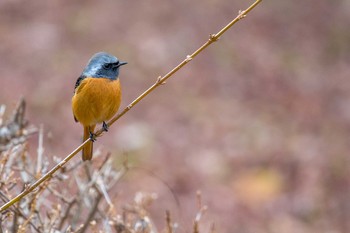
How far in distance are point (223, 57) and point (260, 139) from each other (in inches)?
92.5

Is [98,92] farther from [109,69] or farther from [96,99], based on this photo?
[109,69]

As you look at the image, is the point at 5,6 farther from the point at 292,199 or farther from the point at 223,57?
the point at 292,199

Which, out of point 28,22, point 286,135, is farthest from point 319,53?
point 28,22

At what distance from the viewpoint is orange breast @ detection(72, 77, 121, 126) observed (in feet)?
13.3

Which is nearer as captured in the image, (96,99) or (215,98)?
(96,99)

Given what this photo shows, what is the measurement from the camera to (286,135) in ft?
34.9

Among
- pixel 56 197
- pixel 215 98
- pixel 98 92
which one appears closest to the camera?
pixel 56 197

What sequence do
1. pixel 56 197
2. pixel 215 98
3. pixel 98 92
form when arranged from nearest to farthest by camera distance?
pixel 56 197 < pixel 98 92 < pixel 215 98

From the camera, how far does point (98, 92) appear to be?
161 inches

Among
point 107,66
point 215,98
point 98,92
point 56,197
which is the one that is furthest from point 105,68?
point 215,98

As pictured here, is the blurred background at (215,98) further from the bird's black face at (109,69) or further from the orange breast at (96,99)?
the bird's black face at (109,69)

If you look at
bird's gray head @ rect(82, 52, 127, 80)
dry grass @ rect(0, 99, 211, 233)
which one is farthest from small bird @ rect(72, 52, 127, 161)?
dry grass @ rect(0, 99, 211, 233)

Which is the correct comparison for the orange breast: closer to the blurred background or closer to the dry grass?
the dry grass

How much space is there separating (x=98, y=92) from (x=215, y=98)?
7443mm
